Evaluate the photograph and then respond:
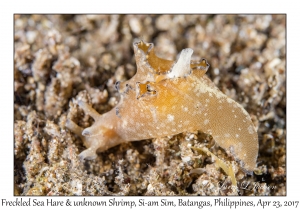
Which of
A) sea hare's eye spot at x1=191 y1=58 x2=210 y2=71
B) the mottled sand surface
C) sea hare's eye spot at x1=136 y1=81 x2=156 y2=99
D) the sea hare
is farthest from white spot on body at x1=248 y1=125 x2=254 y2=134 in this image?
sea hare's eye spot at x1=136 y1=81 x2=156 y2=99

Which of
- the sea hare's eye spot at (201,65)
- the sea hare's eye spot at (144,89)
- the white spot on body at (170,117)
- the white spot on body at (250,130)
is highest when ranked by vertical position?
the sea hare's eye spot at (201,65)

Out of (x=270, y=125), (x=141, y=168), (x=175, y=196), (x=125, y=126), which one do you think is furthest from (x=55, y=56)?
(x=270, y=125)

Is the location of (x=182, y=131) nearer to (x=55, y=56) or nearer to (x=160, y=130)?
(x=160, y=130)

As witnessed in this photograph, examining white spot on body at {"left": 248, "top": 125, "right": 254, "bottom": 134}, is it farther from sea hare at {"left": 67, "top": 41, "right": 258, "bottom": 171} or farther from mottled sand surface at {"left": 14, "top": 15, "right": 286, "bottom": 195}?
mottled sand surface at {"left": 14, "top": 15, "right": 286, "bottom": 195}

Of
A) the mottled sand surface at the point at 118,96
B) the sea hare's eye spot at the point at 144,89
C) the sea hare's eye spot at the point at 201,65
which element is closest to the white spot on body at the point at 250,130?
the mottled sand surface at the point at 118,96

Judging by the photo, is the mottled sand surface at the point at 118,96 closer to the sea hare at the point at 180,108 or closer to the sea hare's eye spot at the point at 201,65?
the sea hare at the point at 180,108

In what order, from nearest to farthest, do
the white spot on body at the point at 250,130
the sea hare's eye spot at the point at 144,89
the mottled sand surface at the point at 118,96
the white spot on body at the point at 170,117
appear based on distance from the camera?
the sea hare's eye spot at the point at 144,89 → the white spot on body at the point at 170,117 → the white spot on body at the point at 250,130 → the mottled sand surface at the point at 118,96

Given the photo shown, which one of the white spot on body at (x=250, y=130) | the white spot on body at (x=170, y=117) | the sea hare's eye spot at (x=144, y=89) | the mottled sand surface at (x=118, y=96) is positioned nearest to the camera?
the sea hare's eye spot at (x=144, y=89)

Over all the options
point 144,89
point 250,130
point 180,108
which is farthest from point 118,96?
point 250,130

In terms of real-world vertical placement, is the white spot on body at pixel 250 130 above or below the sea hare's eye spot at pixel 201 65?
below
